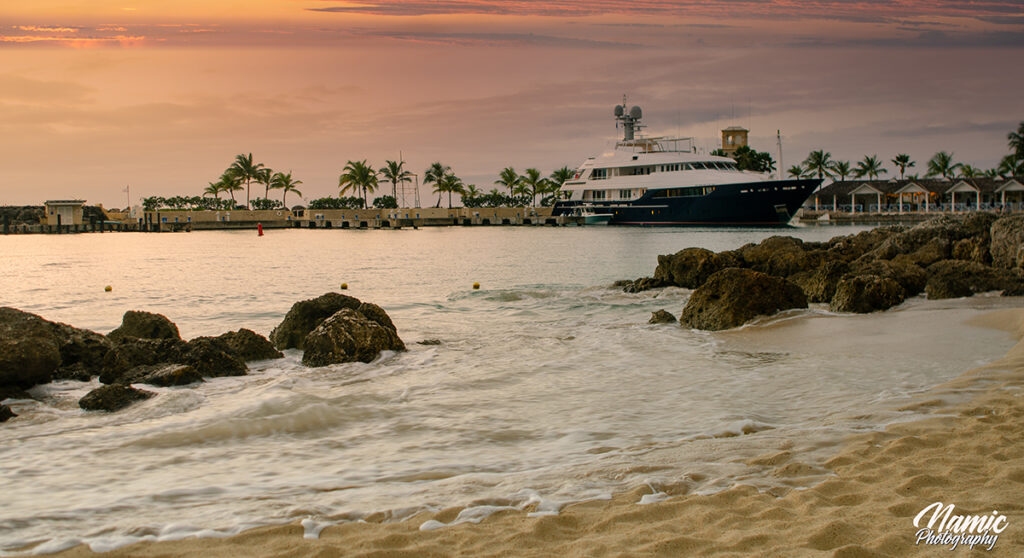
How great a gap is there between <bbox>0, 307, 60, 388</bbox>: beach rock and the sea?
25cm

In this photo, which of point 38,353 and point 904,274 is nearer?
point 38,353

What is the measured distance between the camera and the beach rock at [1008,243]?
14.4m

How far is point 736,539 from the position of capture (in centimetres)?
356

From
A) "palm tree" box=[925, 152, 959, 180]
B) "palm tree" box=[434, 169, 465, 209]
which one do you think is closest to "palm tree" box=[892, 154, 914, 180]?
"palm tree" box=[925, 152, 959, 180]

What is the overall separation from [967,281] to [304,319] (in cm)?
1099

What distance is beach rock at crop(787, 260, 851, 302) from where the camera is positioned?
45.1 feet

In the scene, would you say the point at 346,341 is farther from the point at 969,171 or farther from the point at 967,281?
the point at 969,171

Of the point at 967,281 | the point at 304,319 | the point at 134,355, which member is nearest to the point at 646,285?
the point at 967,281

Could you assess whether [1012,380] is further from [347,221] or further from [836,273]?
[347,221]

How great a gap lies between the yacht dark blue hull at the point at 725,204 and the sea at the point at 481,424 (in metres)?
58.8

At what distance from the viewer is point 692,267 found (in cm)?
1734

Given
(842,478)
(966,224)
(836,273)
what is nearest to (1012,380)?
(842,478)

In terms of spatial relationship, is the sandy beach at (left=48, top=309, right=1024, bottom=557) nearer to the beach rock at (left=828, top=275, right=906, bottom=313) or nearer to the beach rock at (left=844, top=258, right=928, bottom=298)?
the beach rock at (left=828, top=275, right=906, bottom=313)

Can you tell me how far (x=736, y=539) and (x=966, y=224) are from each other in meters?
17.0
